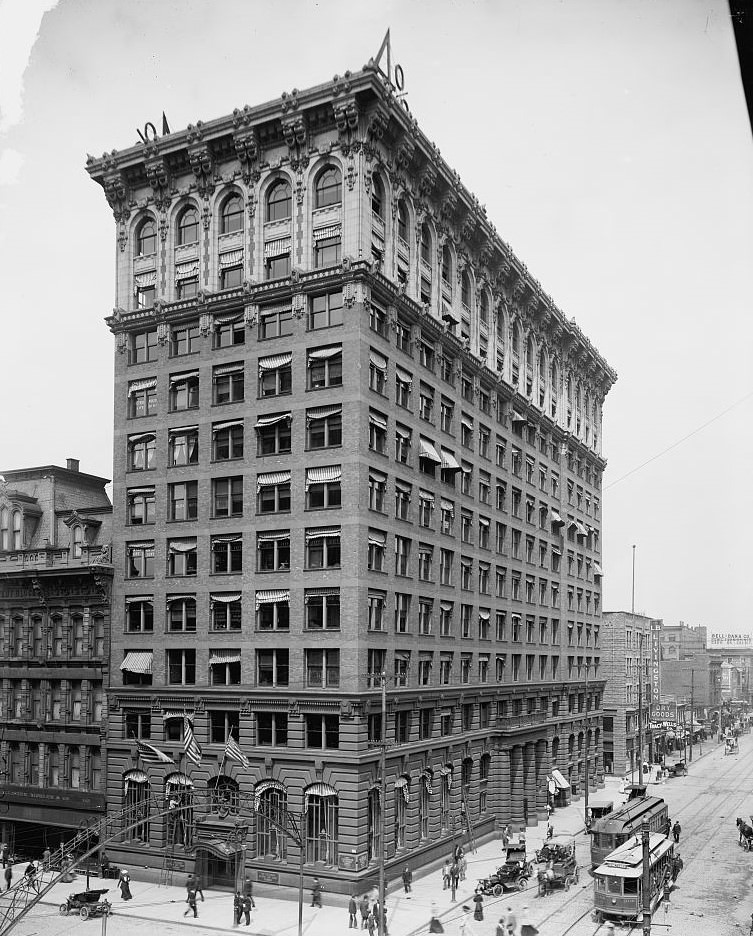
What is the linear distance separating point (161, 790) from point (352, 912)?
14421 mm

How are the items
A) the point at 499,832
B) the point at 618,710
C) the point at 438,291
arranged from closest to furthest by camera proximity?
1. the point at 438,291
2. the point at 499,832
3. the point at 618,710

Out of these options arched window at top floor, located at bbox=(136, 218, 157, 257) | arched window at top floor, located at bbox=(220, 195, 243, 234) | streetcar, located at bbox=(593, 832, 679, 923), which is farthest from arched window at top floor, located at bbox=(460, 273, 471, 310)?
streetcar, located at bbox=(593, 832, 679, 923)

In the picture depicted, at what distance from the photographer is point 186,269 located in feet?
182

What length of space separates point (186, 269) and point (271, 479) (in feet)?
45.0

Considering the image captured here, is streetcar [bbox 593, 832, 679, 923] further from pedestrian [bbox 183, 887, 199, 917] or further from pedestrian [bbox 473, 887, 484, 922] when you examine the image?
pedestrian [bbox 183, 887, 199, 917]

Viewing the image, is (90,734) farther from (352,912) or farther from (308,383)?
(308,383)

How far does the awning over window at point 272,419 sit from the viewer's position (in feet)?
168

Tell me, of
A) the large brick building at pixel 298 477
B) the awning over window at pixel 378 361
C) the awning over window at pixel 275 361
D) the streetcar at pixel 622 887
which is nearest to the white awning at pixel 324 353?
the large brick building at pixel 298 477

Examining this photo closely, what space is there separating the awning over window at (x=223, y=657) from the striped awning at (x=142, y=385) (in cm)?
1567

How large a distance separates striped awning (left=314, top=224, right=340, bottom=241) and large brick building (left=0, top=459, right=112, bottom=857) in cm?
2053

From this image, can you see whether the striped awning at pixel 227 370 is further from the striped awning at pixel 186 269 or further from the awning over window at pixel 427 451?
the awning over window at pixel 427 451

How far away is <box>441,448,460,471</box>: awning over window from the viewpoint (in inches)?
2346

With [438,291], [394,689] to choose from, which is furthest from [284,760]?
[438,291]

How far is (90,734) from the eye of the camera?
5478 cm
